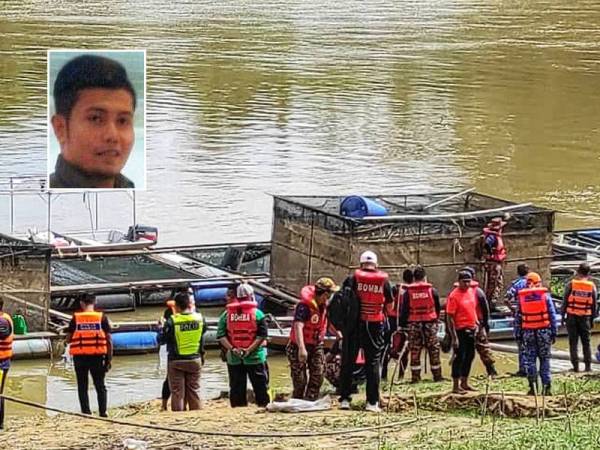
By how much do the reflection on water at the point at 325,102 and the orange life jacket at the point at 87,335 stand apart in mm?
14742

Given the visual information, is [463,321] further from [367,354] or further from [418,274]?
[367,354]

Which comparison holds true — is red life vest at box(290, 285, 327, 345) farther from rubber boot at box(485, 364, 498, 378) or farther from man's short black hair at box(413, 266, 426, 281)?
rubber boot at box(485, 364, 498, 378)

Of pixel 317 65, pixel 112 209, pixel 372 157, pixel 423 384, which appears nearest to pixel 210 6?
pixel 317 65

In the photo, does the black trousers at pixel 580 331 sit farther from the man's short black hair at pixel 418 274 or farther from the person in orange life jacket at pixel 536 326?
the man's short black hair at pixel 418 274

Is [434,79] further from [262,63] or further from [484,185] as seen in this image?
[484,185]

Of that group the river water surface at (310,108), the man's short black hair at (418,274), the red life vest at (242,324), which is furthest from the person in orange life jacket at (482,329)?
the river water surface at (310,108)

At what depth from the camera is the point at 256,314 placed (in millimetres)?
13297

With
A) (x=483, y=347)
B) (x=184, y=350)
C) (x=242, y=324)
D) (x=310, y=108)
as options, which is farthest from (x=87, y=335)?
(x=310, y=108)

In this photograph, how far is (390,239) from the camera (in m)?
20.1

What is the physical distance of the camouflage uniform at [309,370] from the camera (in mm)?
13180

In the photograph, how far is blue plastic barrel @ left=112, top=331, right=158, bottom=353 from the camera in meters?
19.3

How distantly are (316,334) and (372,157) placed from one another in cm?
2555

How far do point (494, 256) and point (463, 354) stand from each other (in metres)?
6.46

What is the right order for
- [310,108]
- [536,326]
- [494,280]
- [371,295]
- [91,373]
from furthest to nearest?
[310,108] < [494,280] < [536,326] < [91,373] < [371,295]
